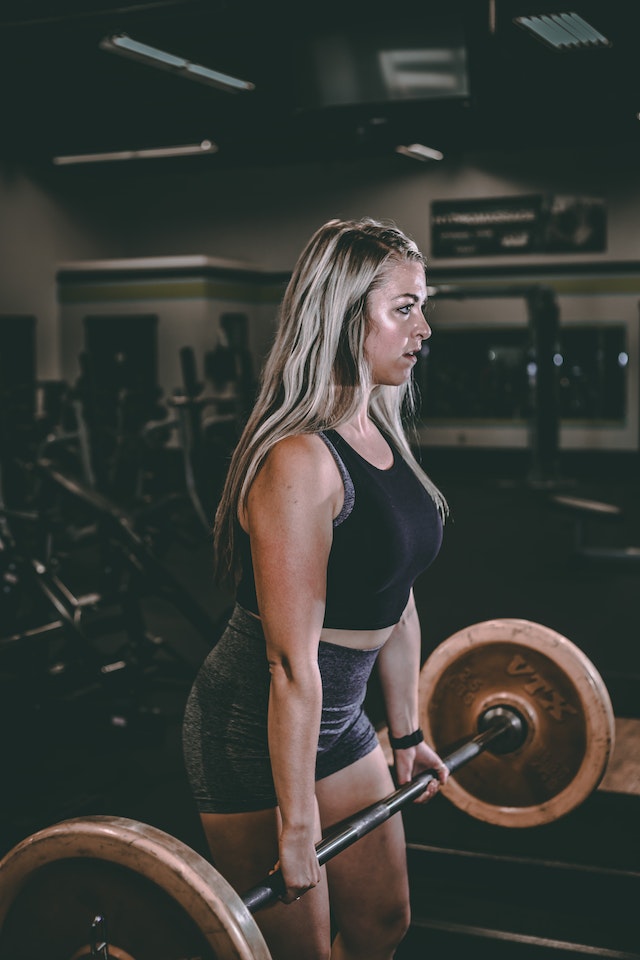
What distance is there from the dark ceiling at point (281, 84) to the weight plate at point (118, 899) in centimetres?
360

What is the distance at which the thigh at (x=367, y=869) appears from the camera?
162 cm

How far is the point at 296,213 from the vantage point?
12977 mm

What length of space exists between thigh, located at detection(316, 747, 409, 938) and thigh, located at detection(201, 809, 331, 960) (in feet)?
0.36

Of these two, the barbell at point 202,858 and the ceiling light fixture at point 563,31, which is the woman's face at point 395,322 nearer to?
the barbell at point 202,858

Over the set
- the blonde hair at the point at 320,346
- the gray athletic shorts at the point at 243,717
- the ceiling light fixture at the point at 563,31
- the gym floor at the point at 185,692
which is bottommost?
the gym floor at the point at 185,692

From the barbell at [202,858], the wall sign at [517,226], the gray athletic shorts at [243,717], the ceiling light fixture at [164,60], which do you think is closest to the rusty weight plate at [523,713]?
the barbell at [202,858]

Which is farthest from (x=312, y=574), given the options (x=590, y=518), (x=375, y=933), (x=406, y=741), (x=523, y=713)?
(x=590, y=518)

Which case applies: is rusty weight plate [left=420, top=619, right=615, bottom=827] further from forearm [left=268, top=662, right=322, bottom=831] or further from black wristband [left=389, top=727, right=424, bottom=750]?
forearm [left=268, top=662, right=322, bottom=831]

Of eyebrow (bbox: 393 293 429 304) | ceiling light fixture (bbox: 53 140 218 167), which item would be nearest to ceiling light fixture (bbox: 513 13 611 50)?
eyebrow (bbox: 393 293 429 304)

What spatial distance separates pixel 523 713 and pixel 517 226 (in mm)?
10472

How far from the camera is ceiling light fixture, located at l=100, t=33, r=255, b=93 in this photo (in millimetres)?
5262

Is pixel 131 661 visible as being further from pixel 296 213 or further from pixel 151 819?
pixel 296 213

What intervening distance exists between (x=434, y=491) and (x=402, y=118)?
3424 millimetres

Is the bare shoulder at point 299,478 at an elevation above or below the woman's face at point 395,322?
below
